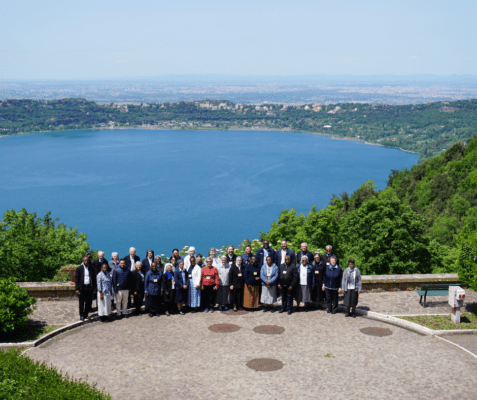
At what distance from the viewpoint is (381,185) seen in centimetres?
13025

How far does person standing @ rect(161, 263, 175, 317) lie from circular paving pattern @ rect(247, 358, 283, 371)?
3691mm

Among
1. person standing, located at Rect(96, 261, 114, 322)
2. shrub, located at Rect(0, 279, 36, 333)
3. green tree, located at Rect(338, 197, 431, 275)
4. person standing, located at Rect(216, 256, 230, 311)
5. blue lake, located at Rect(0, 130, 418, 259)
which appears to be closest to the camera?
shrub, located at Rect(0, 279, 36, 333)

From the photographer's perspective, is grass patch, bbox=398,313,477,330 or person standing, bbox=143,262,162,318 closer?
grass patch, bbox=398,313,477,330

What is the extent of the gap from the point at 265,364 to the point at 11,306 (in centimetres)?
603

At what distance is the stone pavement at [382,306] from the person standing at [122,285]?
3.92ft

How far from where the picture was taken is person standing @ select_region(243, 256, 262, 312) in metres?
14.0

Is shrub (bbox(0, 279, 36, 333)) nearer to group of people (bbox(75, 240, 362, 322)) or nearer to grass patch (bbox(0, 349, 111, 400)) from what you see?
group of people (bbox(75, 240, 362, 322))

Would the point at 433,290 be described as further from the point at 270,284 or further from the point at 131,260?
the point at 131,260

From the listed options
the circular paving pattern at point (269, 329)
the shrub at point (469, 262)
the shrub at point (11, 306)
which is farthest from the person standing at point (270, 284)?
the shrub at point (11, 306)

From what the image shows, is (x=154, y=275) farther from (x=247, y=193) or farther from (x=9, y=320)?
(x=247, y=193)

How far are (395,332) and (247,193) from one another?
342 ft

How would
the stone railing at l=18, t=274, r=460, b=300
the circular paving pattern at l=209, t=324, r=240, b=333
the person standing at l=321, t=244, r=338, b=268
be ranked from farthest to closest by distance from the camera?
1. the stone railing at l=18, t=274, r=460, b=300
2. the person standing at l=321, t=244, r=338, b=268
3. the circular paving pattern at l=209, t=324, r=240, b=333

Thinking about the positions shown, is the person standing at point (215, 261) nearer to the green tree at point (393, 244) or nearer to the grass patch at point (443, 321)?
the grass patch at point (443, 321)

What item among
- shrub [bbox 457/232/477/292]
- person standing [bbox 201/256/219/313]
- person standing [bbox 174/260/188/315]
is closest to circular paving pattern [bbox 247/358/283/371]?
person standing [bbox 201/256/219/313]
